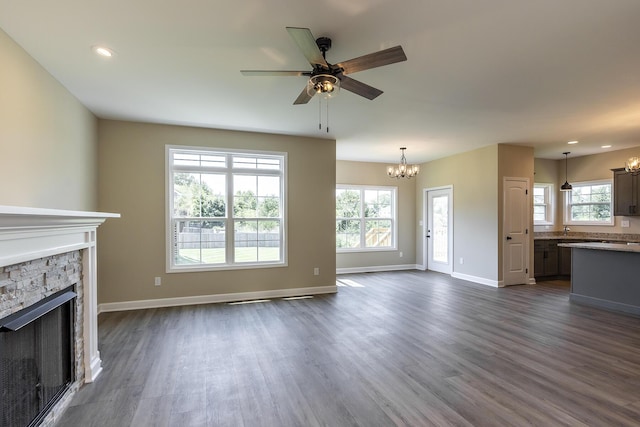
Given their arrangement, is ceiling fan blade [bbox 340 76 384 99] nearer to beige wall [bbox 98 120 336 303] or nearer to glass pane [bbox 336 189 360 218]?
beige wall [bbox 98 120 336 303]

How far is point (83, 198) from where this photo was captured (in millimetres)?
4062

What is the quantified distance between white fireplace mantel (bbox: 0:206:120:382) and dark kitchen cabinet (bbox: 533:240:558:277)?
773 cm

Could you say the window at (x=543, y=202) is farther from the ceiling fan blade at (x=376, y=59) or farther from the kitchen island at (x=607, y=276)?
the ceiling fan blade at (x=376, y=59)

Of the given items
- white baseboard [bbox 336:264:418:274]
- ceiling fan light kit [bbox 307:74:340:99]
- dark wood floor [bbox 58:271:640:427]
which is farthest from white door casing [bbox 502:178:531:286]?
ceiling fan light kit [bbox 307:74:340:99]

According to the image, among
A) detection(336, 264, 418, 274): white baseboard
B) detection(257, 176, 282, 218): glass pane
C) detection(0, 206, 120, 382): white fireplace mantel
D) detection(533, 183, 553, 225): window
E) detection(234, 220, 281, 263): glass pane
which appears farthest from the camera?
detection(533, 183, 553, 225): window

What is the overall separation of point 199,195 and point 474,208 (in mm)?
5382

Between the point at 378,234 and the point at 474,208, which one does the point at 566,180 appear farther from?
the point at 378,234

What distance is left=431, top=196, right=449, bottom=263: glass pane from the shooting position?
24.7 ft

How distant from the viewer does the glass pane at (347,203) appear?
7.73 meters

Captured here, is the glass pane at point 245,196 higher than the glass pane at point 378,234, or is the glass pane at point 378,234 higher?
the glass pane at point 245,196

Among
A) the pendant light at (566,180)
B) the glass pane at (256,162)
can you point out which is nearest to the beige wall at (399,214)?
the glass pane at (256,162)

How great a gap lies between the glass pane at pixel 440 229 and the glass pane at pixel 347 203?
193cm

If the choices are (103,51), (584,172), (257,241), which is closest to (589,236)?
(584,172)

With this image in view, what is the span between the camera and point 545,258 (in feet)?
23.0
